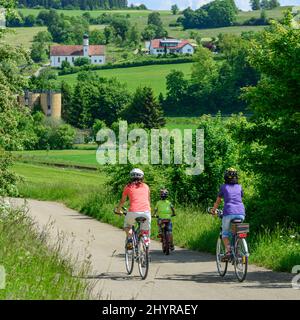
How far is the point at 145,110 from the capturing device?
158 meters

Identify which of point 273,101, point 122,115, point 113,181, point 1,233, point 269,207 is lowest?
point 122,115

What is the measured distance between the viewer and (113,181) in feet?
120

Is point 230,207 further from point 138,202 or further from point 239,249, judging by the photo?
point 138,202

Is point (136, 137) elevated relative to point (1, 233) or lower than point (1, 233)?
lower

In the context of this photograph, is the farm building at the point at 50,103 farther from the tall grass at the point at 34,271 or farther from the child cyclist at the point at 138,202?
the tall grass at the point at 34,271

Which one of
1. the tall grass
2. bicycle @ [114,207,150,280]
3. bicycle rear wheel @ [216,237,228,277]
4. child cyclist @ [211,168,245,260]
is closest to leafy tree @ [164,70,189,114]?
bicycle @ [114,207,150,280]

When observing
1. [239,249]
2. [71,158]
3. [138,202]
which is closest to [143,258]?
[138,202]

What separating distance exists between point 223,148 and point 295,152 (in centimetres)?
1340

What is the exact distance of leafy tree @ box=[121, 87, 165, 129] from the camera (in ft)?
506

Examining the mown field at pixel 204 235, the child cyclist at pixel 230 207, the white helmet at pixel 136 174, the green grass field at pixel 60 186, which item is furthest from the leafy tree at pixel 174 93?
the child cyclist at pixel 230 207

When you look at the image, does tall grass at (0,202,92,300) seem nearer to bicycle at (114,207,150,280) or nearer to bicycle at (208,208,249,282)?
bicycle at (114,207,150,280)

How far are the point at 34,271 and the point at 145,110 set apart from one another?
147m
